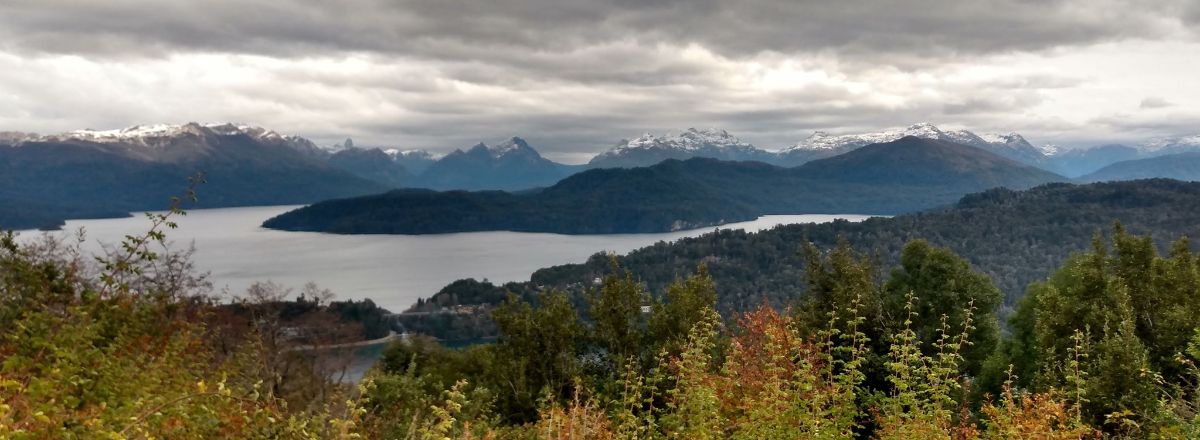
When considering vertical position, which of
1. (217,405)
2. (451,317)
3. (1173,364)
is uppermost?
(217,405)

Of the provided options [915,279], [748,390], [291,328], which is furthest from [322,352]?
[748,390]

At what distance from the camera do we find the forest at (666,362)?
7.73m

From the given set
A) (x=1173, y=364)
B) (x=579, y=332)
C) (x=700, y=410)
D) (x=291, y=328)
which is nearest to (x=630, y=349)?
(x=579, y=332)

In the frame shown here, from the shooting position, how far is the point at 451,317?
484ft

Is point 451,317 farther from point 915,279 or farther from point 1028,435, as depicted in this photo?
point 1028,435

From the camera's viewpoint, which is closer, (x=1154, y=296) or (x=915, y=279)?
(x=1154, y=296)

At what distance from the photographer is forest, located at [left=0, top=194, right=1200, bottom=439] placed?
7727 millimetres

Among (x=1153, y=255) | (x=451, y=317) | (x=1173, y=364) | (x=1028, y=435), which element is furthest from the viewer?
(x=451, y=317)

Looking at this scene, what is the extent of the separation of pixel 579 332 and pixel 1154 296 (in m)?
21.5

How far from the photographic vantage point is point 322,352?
5122cm

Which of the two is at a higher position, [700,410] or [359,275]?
[700,410]

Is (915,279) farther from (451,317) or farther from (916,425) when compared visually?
(451,317)

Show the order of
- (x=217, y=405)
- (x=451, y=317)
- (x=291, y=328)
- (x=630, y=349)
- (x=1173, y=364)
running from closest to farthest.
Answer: (x=217, y=405)
(x=1173, y=364)
(x=630, y=349)
(x=291, y=328)
(x=451, y=317)

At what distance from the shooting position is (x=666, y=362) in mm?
17750
